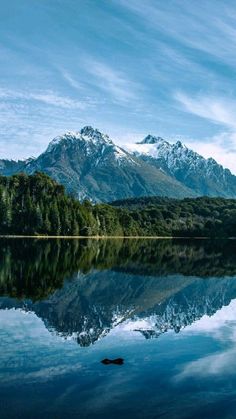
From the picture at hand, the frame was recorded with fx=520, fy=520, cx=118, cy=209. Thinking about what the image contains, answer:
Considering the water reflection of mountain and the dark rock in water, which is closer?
the dark rock in water

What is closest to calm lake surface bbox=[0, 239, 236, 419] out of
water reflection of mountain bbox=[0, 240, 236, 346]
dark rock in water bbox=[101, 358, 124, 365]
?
water reflection of mountain bbox=[0, 240, 236, 346]

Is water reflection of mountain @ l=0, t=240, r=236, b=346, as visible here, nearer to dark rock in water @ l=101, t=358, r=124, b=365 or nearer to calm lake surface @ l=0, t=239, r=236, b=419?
calm lake surface @ l=0, t=239, r=236, b=419

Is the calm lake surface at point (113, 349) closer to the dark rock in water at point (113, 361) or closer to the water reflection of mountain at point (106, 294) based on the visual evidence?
the water reflection of mountain at point (106, 294)

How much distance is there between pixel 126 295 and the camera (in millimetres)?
55125

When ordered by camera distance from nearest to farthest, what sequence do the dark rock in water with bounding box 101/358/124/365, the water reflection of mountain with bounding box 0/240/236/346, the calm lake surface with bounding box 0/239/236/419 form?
the calm lake surface with bounding box 0/239/236/419 < the dark rock in water with bounding box 101/358/124/365 < the water reflection of mountain with bounding box 0/240/236/346

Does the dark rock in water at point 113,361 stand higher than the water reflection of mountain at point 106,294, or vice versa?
the water reflection of mountain at point 106,294

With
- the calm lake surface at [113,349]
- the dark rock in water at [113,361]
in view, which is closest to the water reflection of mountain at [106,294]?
the calm lake surface at [113,349]

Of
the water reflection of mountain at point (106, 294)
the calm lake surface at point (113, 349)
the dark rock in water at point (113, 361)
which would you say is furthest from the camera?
the water reflection of mountain at point (106, 294)

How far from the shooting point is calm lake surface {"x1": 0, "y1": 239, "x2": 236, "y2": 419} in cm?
2198

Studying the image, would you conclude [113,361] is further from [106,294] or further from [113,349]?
[106,294]

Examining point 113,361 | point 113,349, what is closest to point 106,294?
point 113,349

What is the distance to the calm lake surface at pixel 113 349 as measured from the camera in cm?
2198

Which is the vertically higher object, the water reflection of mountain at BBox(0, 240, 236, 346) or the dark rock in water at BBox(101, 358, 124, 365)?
the water reflection of mountain at BBox(0, 240, 236, 346)

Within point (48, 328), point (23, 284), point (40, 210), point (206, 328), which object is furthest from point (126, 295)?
point (40, 210)
